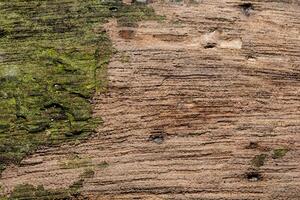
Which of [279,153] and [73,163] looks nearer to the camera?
[73,163]

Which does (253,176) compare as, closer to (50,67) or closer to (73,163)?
(73,163)

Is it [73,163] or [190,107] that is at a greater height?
[190,107]

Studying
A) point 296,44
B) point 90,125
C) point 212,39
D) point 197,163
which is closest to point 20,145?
point 90,125

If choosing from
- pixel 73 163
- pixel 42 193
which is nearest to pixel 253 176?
pixel 73 163

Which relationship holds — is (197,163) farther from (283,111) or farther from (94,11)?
(94,11)

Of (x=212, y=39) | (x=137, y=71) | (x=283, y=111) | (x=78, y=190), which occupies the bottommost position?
(x=78, y=190)

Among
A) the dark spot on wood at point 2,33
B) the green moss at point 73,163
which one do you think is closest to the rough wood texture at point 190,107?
the green moss at point 73,163

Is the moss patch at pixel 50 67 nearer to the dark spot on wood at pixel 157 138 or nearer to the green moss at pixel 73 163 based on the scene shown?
the green moss at pixel 73 163
